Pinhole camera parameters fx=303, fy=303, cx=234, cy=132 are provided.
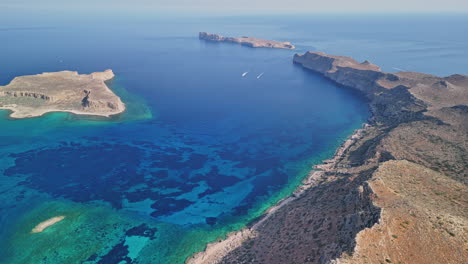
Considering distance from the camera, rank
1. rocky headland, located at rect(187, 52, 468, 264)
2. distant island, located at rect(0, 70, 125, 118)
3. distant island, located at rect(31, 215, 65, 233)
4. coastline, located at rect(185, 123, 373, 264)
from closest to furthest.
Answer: rocky headland, located at rect(187, 52, 468, 264) → coastline, located at rect(185, 123, 373, 264) → distant island, located at rect(31, 215, 65, 233) → distant island, located at rect(0, 70, 125, 118)

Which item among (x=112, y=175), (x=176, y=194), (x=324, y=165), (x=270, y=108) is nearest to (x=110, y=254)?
(x=176, y=194)

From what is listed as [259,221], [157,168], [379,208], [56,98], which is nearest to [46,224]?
[157,168]

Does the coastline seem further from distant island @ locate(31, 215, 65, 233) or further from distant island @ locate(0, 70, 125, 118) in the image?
distant island @ locate(0, 70, 125, 118)

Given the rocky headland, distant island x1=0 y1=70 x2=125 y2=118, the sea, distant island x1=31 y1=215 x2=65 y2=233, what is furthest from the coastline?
distant island x1=0 y1=70 x2=125 y2=118

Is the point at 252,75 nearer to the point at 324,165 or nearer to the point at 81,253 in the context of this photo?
the point at 324,165

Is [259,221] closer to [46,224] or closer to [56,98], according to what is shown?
[46,224]

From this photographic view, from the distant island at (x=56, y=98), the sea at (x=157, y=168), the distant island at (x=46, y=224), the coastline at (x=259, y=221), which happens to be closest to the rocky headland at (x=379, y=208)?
the coastline at (x=259, y=221)

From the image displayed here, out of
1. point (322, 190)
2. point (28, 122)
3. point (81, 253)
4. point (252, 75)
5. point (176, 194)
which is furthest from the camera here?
point (252, 75)
